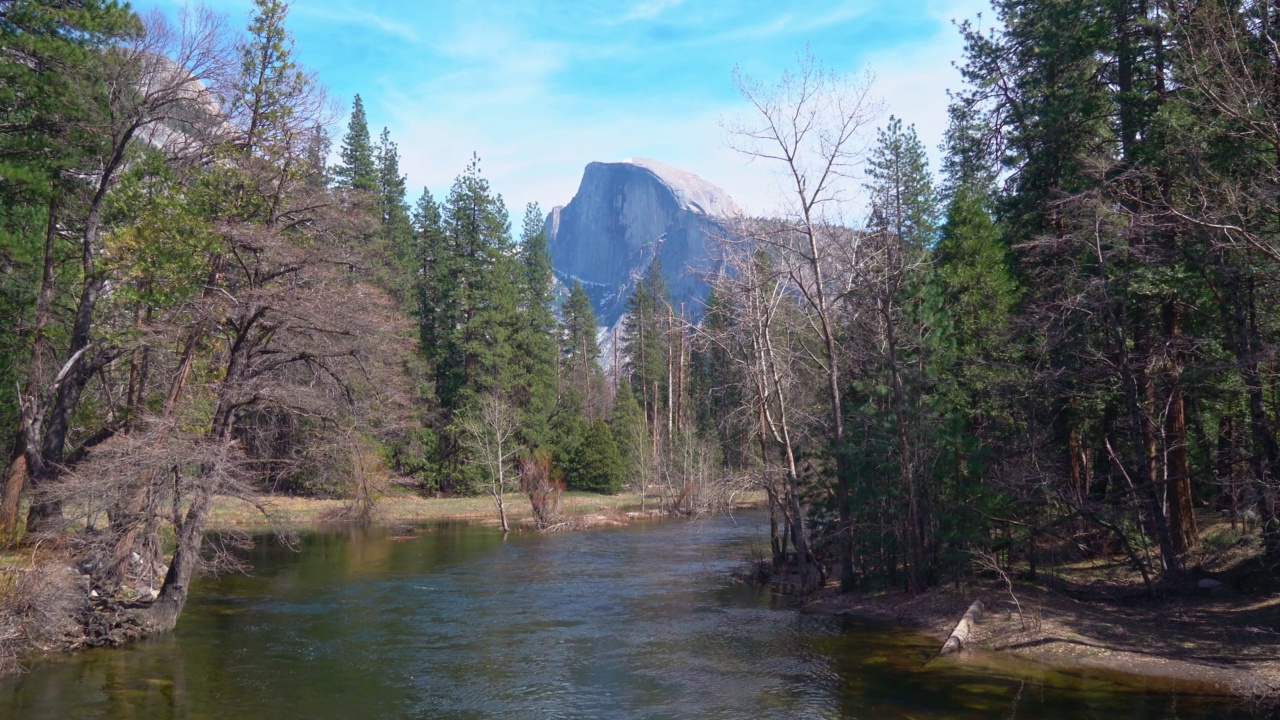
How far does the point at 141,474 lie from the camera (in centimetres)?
1570

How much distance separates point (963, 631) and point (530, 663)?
790 centimetres

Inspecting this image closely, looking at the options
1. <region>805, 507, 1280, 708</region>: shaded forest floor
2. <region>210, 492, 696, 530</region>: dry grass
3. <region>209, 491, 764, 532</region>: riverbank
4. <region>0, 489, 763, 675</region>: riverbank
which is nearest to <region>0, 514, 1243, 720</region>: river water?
<region>0, 489, 763, 675</region>: riverbank

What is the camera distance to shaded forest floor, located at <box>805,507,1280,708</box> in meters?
13.1

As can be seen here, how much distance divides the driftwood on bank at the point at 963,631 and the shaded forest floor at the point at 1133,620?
148 mm

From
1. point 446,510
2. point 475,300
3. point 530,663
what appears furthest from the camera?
point 475,300

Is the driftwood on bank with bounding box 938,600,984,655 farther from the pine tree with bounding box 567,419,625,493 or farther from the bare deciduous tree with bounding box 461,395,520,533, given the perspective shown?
the pine tree with bounding box 567,419,625,493

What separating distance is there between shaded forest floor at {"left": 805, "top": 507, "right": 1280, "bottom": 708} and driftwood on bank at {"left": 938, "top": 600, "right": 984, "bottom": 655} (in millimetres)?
148

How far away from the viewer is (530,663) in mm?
15320

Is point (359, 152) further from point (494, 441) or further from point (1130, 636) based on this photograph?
point (1130, 636)

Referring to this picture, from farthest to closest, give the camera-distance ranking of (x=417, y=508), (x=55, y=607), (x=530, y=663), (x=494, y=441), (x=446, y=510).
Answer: (x=494, y=441), (x=417, y=508), (x=446, y=510), (x=530, y=663), (x=55, y=607)

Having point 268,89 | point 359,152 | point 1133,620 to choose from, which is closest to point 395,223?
point 359,152

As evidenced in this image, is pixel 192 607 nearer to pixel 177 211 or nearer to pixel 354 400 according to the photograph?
pixel 354 400

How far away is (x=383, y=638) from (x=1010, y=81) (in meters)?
20.7

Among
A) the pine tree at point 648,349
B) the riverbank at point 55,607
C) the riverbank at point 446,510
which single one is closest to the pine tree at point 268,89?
the riverbank at point 55,607
